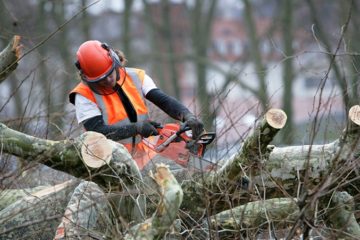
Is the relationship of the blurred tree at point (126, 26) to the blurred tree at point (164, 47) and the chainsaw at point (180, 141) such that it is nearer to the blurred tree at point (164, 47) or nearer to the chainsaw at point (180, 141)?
the blurred tree at point (164, 47)

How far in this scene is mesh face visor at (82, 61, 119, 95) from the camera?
24.9 ft

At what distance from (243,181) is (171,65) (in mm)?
26900

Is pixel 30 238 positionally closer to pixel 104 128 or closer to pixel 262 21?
pixel 104 128

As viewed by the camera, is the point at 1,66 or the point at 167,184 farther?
the point at 1,66

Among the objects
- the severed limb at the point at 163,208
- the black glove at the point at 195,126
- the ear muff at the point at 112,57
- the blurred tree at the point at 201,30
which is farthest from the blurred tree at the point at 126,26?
the severed limb at the point at 163,208

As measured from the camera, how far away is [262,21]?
39375 mm

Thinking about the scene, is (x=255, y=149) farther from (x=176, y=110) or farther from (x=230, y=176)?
(x=176, y=110)

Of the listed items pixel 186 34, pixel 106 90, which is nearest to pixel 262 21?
pixel 186 34

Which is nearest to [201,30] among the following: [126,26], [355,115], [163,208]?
[126,26]

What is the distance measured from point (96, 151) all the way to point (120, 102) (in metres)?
1.30

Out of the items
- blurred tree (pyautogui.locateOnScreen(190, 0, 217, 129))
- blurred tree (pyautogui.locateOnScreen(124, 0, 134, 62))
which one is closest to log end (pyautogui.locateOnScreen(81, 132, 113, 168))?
blurred tree (pyautogui.locateOnScreen(124, 0, 134, 62))

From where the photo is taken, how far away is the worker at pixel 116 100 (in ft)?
24.2

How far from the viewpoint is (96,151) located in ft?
21.2

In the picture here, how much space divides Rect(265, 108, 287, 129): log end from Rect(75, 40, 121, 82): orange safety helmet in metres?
1.65
